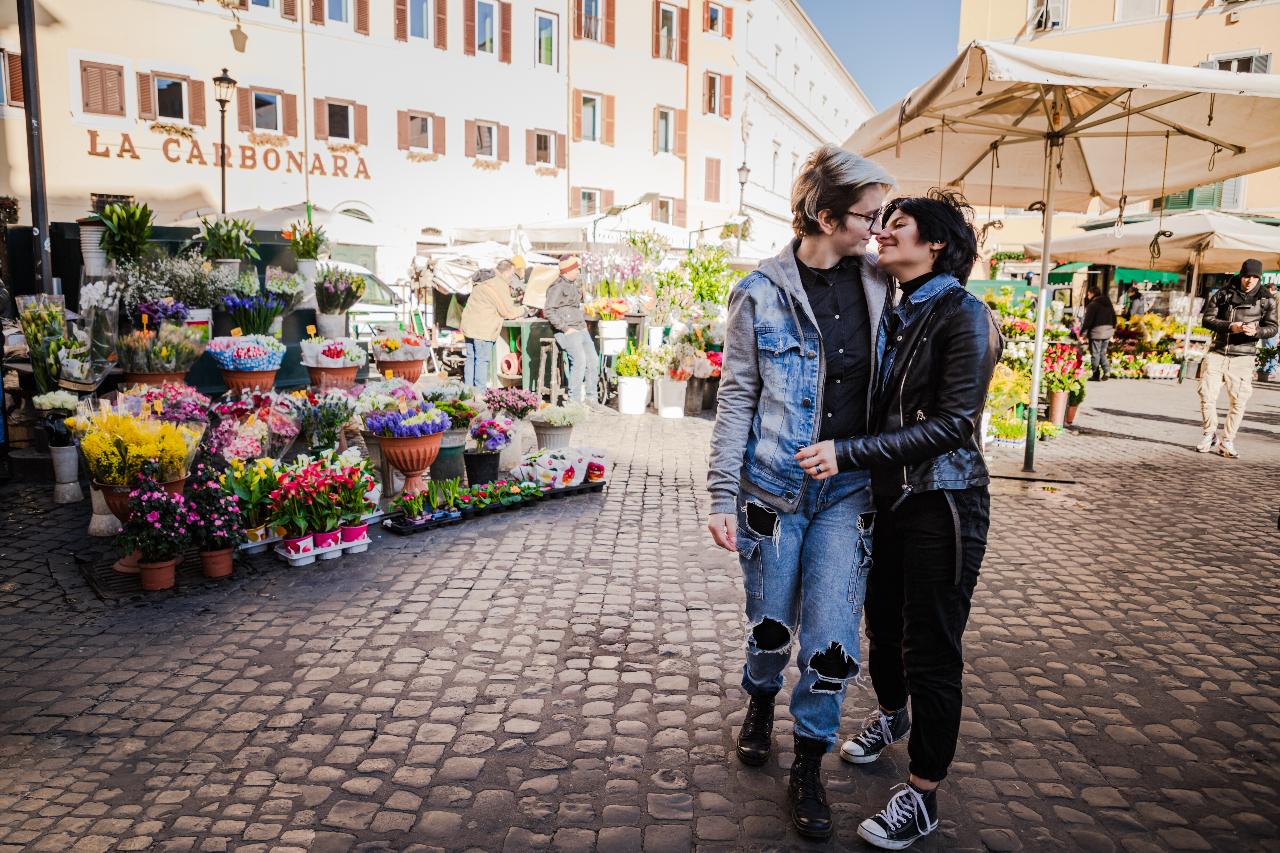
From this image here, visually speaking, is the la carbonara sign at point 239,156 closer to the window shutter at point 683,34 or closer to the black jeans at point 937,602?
the window shutter at point 683,34

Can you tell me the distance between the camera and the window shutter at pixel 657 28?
28.7 meters

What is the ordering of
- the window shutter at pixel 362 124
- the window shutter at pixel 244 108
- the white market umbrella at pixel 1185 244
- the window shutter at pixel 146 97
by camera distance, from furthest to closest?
the window shutter at pixel 362 124, the window shutter at pixel 244 108, the window shutter at pixel 146 97, the white market umbrella at pixel 1185 244

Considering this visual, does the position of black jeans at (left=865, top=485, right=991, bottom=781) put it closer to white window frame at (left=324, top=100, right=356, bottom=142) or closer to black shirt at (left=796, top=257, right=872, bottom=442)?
black shirt at (left=796, top=257, right=872, bottom=442)

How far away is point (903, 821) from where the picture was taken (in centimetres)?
260

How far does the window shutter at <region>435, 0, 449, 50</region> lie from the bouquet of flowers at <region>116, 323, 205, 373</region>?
20.2 m

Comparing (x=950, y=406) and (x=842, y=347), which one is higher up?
(x=842, y=347)

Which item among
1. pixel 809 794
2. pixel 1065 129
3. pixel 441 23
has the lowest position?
pixel 809 794

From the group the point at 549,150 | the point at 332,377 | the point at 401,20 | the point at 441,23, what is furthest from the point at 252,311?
the point at 549,150

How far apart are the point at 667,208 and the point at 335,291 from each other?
888 inches

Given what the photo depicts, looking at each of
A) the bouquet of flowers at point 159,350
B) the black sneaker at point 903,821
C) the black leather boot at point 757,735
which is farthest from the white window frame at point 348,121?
the black sneaker at point 903,821

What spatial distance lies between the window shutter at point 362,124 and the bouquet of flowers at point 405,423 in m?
19.2

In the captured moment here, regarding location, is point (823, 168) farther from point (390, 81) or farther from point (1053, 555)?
point (390, 81)

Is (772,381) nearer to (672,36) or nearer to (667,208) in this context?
(667,208)

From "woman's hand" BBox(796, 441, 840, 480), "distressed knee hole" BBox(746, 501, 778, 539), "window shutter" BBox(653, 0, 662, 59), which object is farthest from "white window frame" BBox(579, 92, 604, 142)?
"woman's hand" BBox(796, 441, 840, 480)
